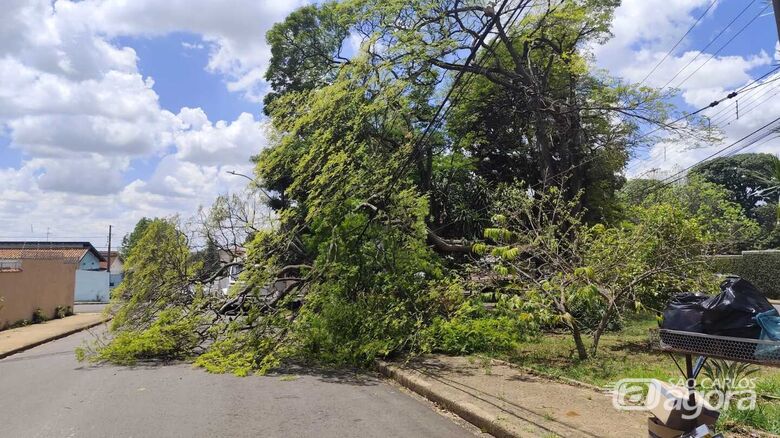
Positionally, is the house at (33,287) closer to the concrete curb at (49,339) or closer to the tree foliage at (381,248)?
the concrete curb at (49,339)

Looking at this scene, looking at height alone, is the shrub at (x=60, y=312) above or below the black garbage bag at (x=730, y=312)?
below

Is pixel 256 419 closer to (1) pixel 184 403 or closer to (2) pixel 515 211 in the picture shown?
(1) pixel 184 403

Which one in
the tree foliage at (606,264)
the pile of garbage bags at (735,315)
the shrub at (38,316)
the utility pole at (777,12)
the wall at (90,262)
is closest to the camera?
the pile of garbage bags at (735,315)

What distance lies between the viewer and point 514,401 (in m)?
7.45

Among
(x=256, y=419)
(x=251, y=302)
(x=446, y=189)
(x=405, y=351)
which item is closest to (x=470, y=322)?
(x=405, y=351)

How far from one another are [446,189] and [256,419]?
47.3 ft

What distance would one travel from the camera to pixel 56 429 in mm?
6922

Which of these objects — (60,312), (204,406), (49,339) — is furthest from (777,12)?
(60,312)

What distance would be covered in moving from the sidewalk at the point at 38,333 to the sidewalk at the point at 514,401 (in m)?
9.13

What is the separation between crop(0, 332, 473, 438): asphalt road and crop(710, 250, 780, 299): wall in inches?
1111

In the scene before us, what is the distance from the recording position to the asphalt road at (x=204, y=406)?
6840 mm

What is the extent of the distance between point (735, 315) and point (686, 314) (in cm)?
37

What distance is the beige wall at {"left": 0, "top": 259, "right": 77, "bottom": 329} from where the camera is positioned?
22.3m

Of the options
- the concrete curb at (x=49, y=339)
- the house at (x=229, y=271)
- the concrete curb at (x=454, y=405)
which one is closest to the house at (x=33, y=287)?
the concrete curb at (x=49, y=339)
